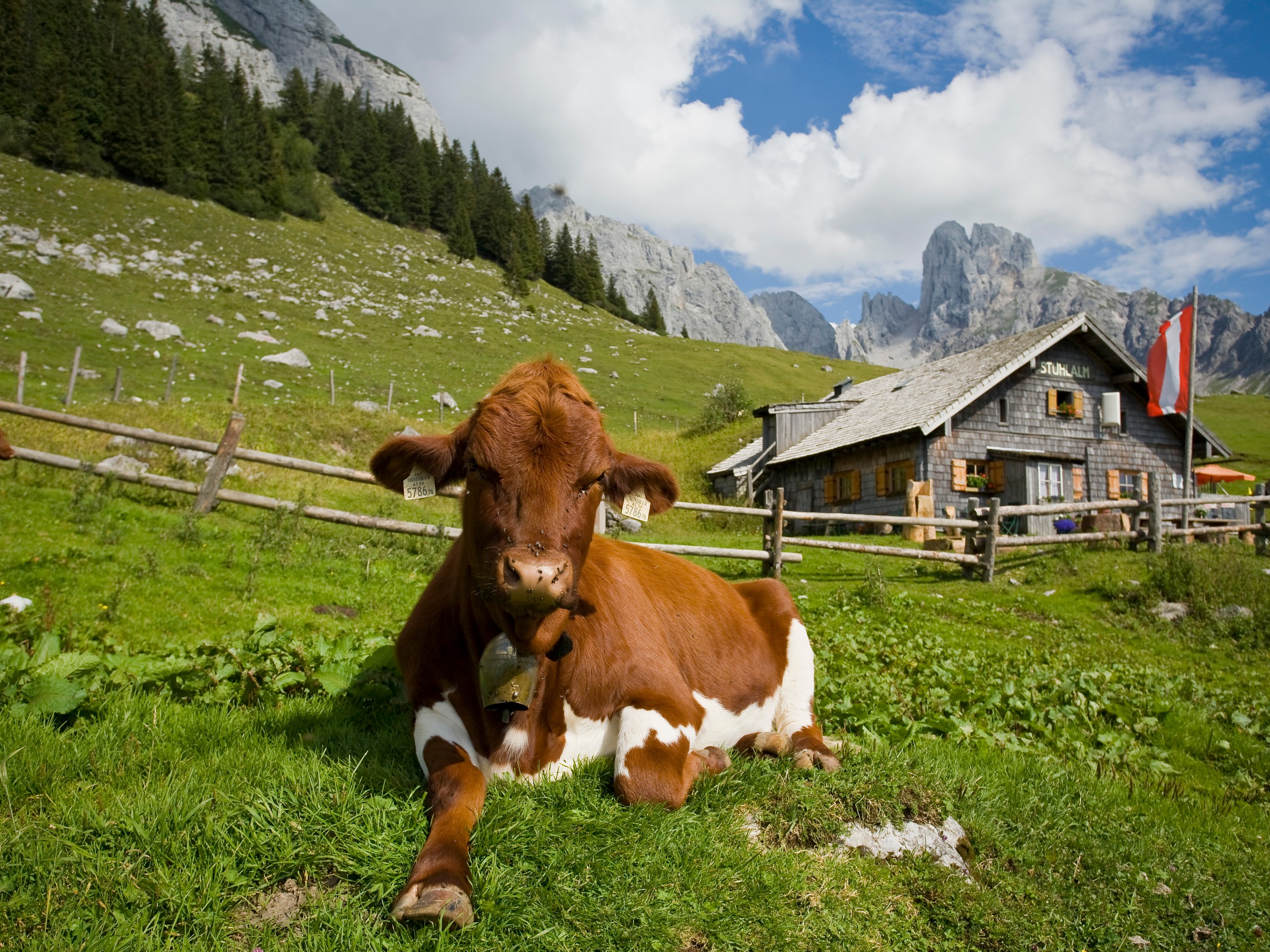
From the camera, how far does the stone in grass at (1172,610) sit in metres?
11.2

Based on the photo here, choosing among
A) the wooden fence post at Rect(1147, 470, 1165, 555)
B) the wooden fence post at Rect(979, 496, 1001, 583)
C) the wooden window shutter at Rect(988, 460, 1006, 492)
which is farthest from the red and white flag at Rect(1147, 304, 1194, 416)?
the wooden fence post at Rect(979, 496, 1001, 583)

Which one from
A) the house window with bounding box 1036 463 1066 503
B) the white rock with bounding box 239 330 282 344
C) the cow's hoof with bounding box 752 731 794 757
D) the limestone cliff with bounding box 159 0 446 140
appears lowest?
the cow's hoof with bounding box 752 731 794 757

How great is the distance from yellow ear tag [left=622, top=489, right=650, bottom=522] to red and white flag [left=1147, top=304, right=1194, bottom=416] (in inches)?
923

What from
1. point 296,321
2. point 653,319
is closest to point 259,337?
point 296,321

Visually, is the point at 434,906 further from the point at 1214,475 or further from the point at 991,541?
the point at 1214,475

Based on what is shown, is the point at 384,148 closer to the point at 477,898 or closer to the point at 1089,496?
the point at 1089,496

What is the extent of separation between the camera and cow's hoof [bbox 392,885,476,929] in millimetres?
2211

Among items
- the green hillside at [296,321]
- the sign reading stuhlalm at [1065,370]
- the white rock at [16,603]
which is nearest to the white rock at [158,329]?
the green hillside at [296,321]

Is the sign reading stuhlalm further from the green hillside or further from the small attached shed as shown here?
the green hillside

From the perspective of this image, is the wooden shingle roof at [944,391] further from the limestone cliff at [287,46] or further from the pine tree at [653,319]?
the limestone cliff at [287,46]

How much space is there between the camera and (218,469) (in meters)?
10.3

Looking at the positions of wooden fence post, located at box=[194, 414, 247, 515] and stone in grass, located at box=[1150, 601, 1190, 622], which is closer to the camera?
wooden fence post, located at box=[194, 414, 247, 515]

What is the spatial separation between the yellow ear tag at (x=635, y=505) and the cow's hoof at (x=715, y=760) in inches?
48.4

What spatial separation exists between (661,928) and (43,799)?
230 centimetres
